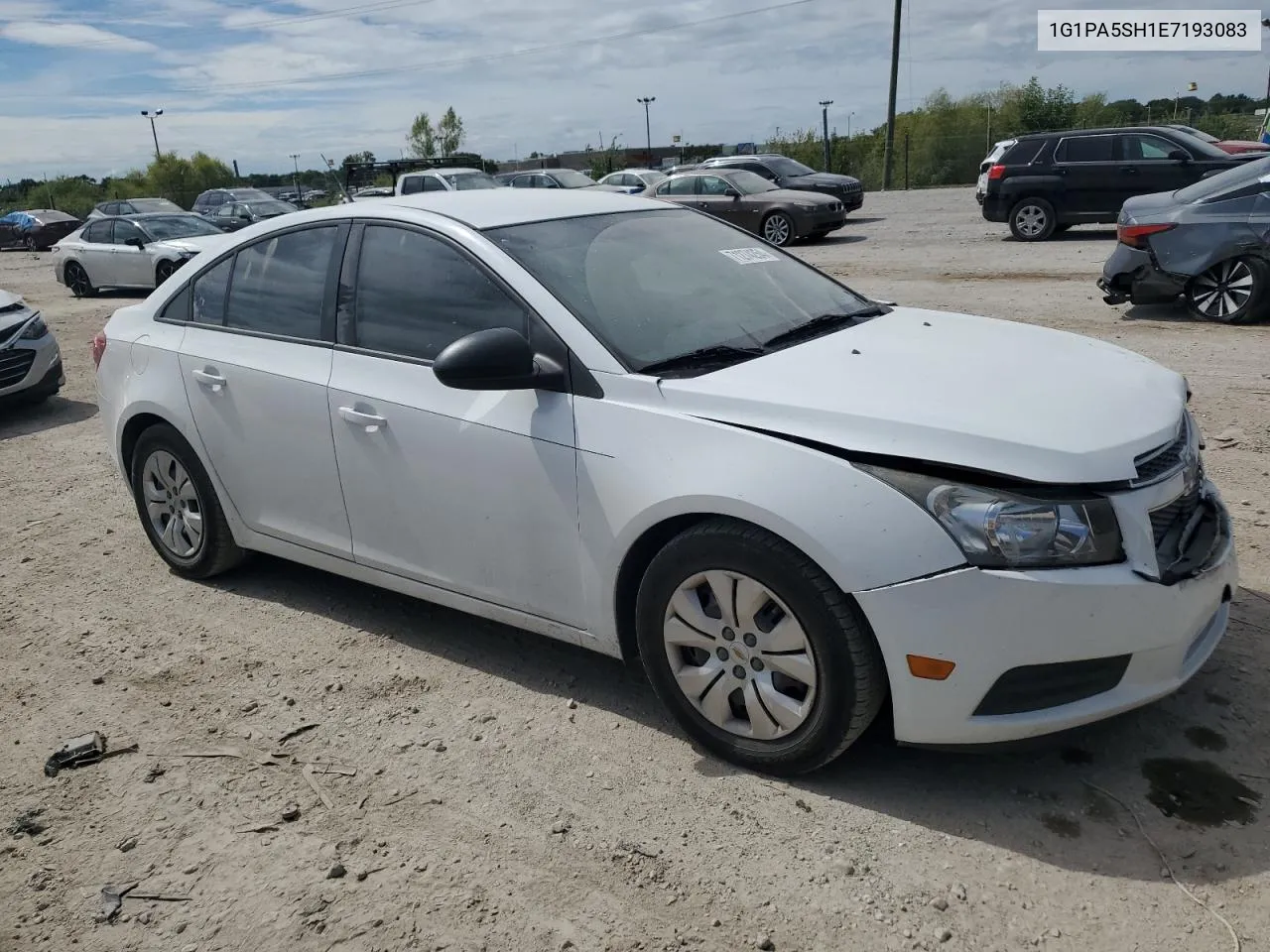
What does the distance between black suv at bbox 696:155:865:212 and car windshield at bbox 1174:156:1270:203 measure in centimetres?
1434

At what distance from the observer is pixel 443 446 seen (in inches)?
149

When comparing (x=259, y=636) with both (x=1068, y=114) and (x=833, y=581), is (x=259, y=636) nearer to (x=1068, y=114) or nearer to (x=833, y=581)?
(x=833, y=581)

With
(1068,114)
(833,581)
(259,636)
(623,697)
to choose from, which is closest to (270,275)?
(259,636)

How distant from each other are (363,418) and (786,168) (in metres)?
23.1

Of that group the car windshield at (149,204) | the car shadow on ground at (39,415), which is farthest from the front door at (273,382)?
the car windshield at (149,204)

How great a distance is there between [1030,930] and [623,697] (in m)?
1.66

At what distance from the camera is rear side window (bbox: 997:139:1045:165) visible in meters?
16.7

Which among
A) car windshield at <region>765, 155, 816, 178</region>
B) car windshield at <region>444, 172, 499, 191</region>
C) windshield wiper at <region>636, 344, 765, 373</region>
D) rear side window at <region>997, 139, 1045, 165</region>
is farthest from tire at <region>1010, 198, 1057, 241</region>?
windshield wiper at <region>636, 344, 765, 373</region>

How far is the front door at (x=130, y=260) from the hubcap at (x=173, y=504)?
52.4ft

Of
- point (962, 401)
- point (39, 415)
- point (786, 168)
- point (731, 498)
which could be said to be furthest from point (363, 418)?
point (786, 168)

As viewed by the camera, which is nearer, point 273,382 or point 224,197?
point 273,382

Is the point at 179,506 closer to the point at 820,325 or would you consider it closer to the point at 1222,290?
the point at 820,325

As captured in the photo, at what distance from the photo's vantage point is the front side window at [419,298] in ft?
12.4

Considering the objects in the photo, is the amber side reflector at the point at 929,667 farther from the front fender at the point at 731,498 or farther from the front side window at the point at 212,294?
the front side window at the point at 212,294
